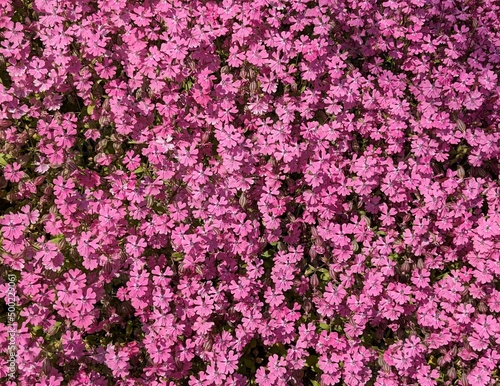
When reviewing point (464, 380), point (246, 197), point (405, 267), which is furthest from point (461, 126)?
point (464, 380)

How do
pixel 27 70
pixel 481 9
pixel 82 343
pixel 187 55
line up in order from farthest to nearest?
pixel 481 9
pixel 187 55
pixel 27 70
pixel 82 343

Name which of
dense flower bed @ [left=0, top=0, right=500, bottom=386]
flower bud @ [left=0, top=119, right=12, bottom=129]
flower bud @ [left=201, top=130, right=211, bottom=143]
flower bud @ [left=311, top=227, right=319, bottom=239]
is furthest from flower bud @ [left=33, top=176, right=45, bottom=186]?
flower bud @ [left=311, top=227, right=319, bottom=239]

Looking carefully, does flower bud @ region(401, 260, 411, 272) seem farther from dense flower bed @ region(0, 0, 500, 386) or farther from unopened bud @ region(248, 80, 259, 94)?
unopened bud @ region(248, 80, 259, 94)

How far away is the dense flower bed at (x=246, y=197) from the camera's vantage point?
3.10 m

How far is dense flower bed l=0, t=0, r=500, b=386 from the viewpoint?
3104mm

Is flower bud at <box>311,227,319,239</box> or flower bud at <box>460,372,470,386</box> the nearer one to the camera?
flower bud at <box>460,372,470,386</box>

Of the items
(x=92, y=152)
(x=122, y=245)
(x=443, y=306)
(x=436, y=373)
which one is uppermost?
(x=92, y=152)

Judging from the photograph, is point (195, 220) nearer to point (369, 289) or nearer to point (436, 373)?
point (369, 289)

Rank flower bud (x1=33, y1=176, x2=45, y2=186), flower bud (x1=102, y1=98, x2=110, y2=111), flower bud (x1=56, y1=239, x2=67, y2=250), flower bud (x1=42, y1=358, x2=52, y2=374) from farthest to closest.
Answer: flower bud (x1=102, y1=98, x2=110, y2=111)
flower bud (x1=33, y1=176, x2=45, y2=186)
flower bud (x1=56, y1=239, x2=67, y2=250)
flower bud (x1=42, y1=358, x2=52, y2=374)

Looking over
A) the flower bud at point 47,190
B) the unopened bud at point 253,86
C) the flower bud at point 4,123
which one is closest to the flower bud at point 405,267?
the unopened bud at point 253,86

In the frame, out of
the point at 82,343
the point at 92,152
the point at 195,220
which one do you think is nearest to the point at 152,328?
the point at 82,343

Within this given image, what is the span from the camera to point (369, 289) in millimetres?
3268

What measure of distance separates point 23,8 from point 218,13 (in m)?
1.40

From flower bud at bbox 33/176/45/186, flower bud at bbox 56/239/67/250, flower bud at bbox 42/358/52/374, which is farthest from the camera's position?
flower bud at bbox 33/176/45/186
